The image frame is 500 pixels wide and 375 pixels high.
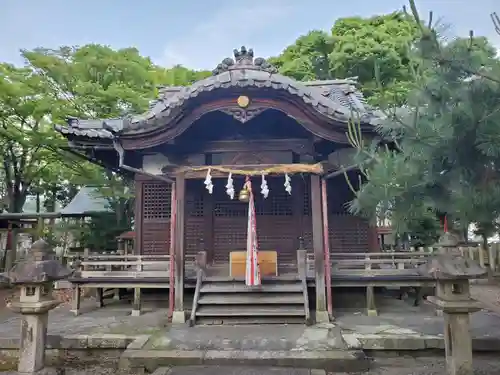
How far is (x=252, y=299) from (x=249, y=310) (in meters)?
0.28

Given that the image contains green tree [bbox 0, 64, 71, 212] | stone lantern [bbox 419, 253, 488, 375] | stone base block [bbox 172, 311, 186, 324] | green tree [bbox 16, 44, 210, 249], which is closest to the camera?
stone lantern [bbox 419, 253, 488, 375]

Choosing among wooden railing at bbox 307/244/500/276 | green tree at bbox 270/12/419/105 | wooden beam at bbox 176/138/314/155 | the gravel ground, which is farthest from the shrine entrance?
green tree at bbox 270/12/419/105

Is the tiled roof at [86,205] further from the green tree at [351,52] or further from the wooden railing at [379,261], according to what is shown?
the wooden railing at [379,261]

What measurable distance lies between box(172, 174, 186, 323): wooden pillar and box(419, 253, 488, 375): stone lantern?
183 inches

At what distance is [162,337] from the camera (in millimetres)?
Answer: 6496

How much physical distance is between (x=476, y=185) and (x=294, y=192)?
678 centimetres

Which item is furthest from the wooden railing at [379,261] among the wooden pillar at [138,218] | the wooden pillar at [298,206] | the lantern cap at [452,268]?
the wooden pillar at [138,218]

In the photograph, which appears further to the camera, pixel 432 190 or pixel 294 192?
pixel 294 192

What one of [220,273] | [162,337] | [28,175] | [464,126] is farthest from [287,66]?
[464,126]

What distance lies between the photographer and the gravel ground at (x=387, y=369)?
5.39 metres

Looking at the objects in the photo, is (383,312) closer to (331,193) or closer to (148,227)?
(331,193)

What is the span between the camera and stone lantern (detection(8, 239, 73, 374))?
5.30 metres

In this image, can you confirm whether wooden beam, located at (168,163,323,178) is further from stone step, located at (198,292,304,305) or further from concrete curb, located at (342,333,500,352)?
concrete curb, located at (342,333,500,352)

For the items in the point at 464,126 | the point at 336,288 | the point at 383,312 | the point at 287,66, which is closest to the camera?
the point at 464,126
